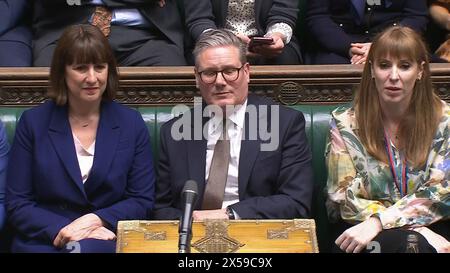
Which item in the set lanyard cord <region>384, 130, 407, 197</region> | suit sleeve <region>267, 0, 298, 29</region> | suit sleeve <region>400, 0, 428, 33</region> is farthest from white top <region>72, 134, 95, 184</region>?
suit sleeve <region>400, 0, 428, 33</region>

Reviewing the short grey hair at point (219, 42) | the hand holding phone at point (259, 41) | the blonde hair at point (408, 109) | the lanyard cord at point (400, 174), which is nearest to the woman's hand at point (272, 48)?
the hand holding phone at point (259, 41)

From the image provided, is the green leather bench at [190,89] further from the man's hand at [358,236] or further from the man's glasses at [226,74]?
the man's hand at [358,236]

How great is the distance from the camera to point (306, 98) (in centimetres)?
312

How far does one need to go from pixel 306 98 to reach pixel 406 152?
598 mm

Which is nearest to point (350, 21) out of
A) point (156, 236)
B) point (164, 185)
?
point (164, 185)

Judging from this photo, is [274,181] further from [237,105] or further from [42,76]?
[42,76]

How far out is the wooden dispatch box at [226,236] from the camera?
2260 millimetres

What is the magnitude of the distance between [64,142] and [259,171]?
1.86 ft

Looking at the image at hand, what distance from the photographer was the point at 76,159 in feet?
8.63

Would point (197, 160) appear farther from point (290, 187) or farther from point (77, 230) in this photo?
point (77, 230)

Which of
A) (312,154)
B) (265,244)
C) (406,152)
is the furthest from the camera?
(312,154)

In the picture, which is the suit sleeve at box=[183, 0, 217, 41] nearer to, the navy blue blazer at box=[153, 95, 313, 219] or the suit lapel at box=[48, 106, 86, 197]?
the navy blue blazer at box=[153, 95, 313, 219]

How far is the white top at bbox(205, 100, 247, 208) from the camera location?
2.67 meters

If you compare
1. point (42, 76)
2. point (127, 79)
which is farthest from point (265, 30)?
point (42, 76)
